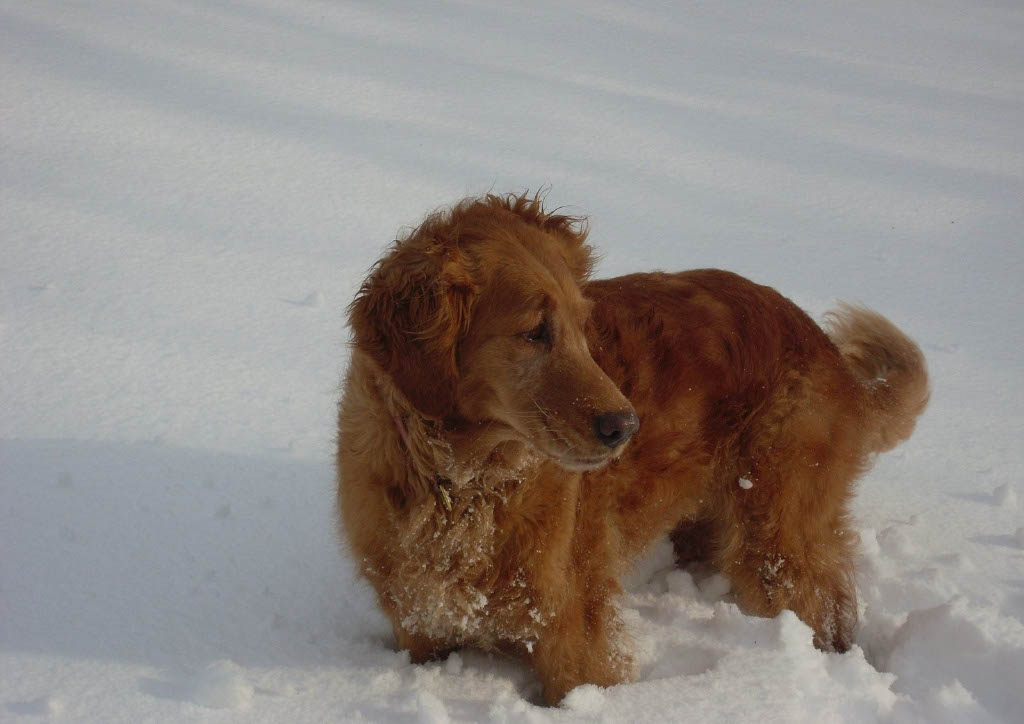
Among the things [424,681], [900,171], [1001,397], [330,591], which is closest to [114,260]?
[330,591]

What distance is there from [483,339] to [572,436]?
0.40 meters

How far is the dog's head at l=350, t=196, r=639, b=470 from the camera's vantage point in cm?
235

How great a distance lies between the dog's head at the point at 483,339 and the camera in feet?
7.70

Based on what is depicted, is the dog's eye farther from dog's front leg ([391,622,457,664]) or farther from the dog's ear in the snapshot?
dog's front leg ([391,622,457,664])

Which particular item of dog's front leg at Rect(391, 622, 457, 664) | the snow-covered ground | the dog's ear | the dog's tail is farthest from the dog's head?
the dog's tail

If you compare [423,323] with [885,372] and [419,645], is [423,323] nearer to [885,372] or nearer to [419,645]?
[419,645]

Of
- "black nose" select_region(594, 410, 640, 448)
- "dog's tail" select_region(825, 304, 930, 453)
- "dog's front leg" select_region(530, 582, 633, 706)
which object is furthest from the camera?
"dog's tail" select_region(825, 304, 930, 453)

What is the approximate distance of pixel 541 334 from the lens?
2.45 m

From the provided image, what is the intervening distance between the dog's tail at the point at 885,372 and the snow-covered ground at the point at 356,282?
19.4 inches

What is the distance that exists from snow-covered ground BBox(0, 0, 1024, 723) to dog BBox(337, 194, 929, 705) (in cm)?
23

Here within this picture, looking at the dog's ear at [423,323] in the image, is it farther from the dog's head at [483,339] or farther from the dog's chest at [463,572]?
the dog's chest at [463,572]

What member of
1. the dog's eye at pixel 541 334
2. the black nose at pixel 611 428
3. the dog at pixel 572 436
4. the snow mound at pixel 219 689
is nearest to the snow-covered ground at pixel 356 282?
the snow mound at pixel 219 689

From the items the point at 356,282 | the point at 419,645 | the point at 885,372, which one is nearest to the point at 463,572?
the point at 419,645

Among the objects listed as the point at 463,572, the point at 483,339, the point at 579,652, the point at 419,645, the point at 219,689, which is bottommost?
the point at 219,689
